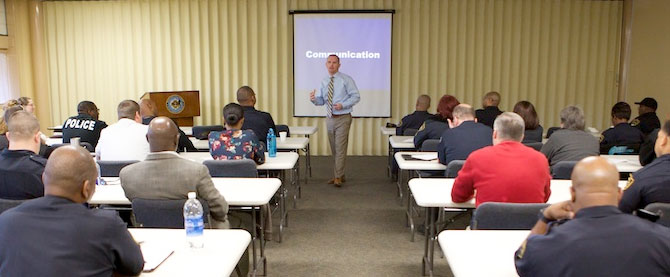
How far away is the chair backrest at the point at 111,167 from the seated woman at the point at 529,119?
3.81 m

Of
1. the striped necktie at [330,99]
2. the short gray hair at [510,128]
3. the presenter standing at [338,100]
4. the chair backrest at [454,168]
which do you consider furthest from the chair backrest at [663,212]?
the striped necktie at [330,99]

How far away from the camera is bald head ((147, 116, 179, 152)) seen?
3.04m

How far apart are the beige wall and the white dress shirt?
21.3ft

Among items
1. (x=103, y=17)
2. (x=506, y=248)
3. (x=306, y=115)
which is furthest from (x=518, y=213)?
(x=103, y=17)

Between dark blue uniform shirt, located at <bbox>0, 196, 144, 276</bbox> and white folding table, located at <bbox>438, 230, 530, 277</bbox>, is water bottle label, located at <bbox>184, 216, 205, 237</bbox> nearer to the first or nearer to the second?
dark blue uniform shirt, located at <bbox>0, 196, 144, 276</bbox>

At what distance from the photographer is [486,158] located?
3.25 m

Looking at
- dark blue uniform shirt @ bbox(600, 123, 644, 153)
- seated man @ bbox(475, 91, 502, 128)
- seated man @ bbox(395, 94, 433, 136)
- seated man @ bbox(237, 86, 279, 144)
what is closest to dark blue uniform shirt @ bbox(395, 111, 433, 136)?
seated man @ bbox(395, 94, 433, 136)

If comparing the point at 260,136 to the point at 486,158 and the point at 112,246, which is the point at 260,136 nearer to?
the point at 486,158

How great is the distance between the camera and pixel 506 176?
3197mm

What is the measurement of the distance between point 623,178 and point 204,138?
4.46 meters

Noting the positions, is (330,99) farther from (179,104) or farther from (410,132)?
(179,104)

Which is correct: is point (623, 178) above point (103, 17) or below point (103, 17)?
below

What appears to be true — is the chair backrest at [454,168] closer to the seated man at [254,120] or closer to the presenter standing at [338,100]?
the seated man at [254,120]

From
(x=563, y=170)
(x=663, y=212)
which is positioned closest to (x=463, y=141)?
(x=563, y=170)
